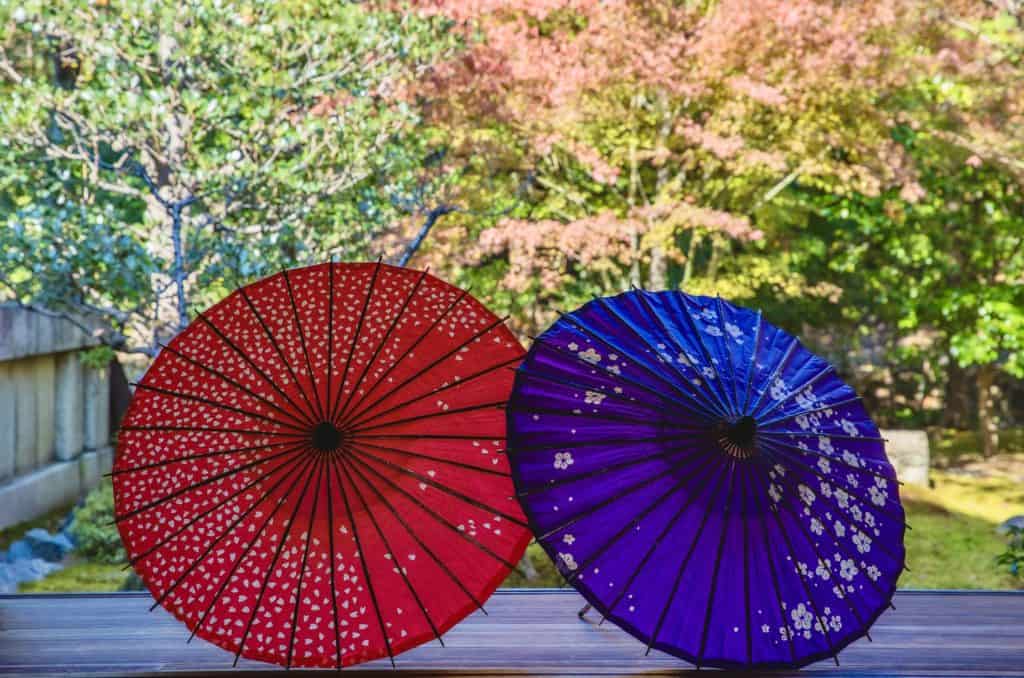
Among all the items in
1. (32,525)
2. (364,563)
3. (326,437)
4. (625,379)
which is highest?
(625,379)

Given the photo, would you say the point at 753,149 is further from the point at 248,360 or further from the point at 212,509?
the point at 212,509

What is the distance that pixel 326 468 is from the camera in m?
1.96

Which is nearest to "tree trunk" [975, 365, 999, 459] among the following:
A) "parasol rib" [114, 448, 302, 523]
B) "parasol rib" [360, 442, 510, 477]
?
"parasol rib" [360, 442, 510, 477]

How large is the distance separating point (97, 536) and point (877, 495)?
16.7 ft

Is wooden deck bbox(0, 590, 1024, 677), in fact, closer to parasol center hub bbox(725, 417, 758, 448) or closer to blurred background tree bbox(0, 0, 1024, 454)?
parasol center hub bbox(725, 417, 758, 448)

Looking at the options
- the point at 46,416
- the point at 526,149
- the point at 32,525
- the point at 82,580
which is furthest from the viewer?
the point at 46,416

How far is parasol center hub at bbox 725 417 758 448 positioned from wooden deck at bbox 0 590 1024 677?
1.46ft

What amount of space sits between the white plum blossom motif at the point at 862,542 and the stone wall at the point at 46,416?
538 cm

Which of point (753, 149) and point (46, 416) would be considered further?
point (46, 416)

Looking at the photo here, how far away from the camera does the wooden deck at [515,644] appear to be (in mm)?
2008

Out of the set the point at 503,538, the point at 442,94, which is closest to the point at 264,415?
the point at 503,538

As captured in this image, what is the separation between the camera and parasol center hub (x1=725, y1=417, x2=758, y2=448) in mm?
1906

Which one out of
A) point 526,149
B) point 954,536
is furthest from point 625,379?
point 954,536

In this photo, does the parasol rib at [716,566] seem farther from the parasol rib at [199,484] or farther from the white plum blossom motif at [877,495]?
the parasol rib at [199,484]
